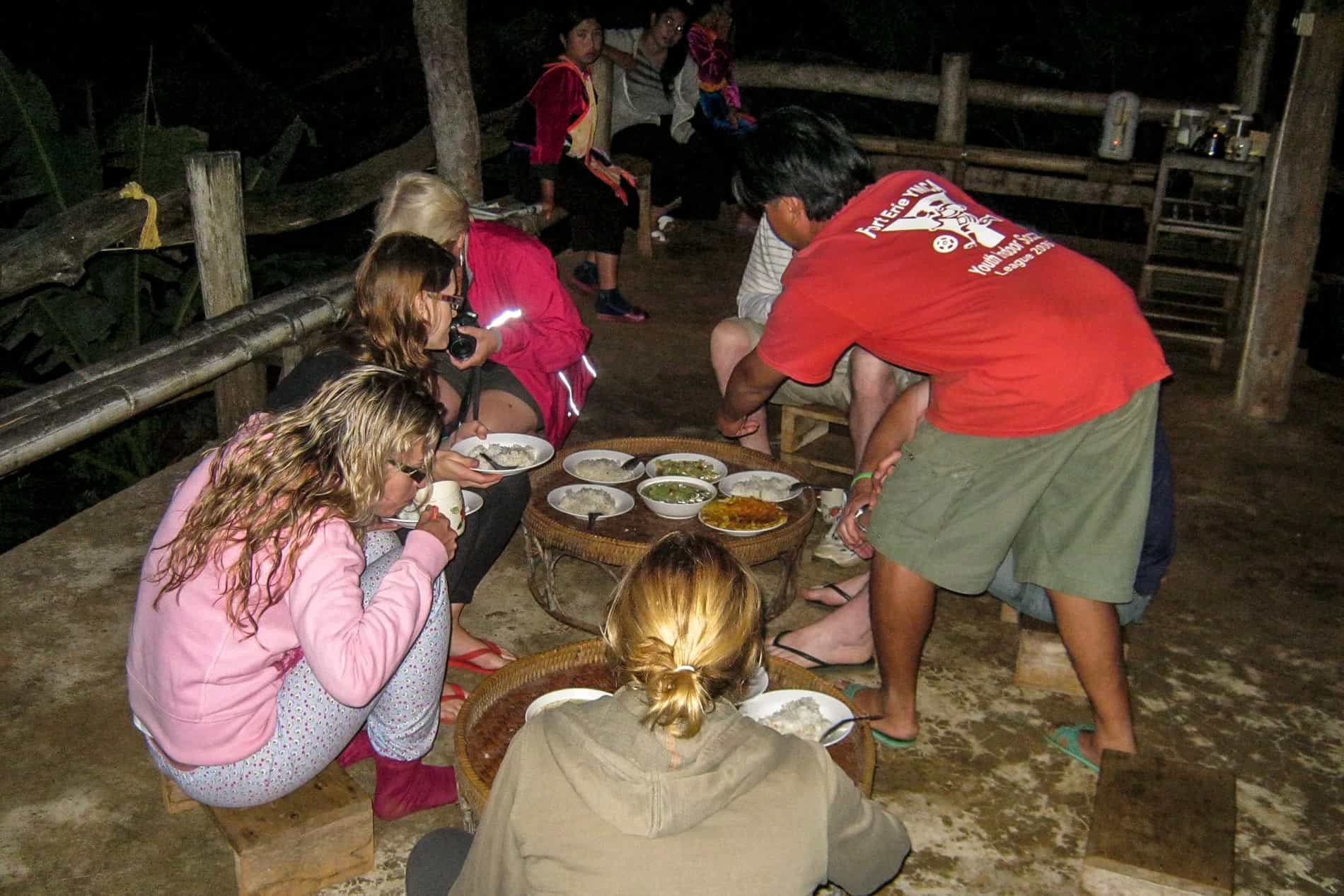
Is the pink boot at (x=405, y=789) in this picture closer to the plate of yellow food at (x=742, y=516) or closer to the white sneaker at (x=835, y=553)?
the plate of yellow food at (x=742, y=516)

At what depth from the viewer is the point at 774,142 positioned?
2982 mm

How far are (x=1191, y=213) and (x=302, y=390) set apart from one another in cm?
568

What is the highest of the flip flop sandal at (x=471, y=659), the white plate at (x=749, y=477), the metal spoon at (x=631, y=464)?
the metal spoon at (x=631, y=464)

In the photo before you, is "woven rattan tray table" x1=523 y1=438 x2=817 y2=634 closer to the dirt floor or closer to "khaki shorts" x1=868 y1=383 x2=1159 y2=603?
the dirt floor

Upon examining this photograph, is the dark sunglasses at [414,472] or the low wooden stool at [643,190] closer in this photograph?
the dark sunglasses at [414,472]

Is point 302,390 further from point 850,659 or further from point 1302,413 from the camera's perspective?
point 1302,413

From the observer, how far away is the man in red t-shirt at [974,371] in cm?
266

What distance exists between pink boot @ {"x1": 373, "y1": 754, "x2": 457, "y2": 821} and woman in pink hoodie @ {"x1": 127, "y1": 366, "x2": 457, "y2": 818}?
33 centimetres

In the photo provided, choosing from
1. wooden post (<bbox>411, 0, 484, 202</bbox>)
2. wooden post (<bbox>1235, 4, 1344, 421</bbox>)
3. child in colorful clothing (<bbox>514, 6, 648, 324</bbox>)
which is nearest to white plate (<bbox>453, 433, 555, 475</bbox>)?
wooden post (<bbox>411, 0, 484, 202</bbox>)

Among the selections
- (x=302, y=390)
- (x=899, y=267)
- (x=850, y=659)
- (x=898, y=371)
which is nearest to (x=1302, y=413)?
(x=898, y=371)

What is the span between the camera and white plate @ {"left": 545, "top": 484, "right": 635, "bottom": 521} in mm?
3463

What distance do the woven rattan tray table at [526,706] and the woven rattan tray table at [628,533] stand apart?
36cm

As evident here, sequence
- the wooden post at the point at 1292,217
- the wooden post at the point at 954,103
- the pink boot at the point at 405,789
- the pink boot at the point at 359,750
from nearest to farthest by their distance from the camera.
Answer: the pink boot at the point at 405,789 → the pink boot at the point at 359,750 → the wooden post at the point at 1292,217 → the wooden post at the point at 954,103

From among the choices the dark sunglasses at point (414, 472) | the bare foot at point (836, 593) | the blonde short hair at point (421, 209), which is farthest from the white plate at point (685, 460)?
A: the dark sunglasses at point (414, 472)
